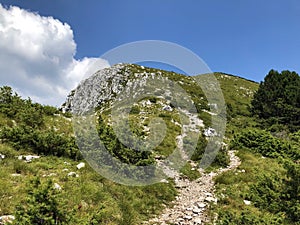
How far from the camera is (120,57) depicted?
1111 cm

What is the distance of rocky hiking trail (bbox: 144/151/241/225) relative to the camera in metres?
8.45

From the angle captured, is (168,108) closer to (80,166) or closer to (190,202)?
(190,202)

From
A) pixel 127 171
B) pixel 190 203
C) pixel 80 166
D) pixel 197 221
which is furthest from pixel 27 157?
pixel 197 221

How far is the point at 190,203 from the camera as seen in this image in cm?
992

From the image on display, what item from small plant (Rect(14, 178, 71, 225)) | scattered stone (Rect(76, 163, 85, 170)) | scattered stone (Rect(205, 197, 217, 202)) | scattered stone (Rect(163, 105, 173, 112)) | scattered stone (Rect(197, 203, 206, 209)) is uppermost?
scattered stone (Rect(163, 105, 173, 112))

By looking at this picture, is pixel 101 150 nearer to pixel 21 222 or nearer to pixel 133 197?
pixel 133 197

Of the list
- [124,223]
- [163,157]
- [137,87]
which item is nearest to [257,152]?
[163,157]

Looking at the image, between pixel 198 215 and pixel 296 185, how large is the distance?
3274mm

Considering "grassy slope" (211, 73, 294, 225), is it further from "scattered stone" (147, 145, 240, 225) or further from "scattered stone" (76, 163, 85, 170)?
"scattered stone" (76, 163, 85, 170)

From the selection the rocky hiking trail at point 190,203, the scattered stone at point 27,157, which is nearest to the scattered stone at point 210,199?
the rocky hiking trail at point 190,203

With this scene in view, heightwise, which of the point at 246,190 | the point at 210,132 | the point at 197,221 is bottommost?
the point at 197,221

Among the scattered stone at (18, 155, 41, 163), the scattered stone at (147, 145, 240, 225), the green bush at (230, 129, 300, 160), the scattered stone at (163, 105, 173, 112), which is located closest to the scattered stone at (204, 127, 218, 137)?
the green bush at (230, 129, 300, 160)

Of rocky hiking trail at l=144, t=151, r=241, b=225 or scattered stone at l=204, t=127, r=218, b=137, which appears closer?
rocky hiking trail at l=144, t=151, r=241, b=225

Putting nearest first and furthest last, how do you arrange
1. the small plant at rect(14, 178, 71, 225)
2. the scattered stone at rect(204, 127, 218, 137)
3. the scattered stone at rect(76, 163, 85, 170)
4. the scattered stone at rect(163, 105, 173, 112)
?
the small plant at rect(14, 178, 71, 225), the scattered stone at rect(76, 163, 85, 170), the scattered stone at rect(204, 127, 218, 137), the scattered stone at rect(163, 105, 173, 112)
